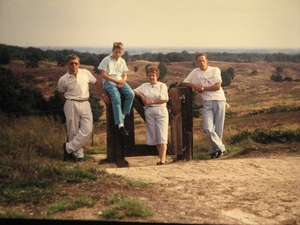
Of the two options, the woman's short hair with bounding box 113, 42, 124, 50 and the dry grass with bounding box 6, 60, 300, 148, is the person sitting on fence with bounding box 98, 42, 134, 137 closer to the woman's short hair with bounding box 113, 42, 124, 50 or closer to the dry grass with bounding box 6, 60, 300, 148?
the woman's short hair with bounding box 113, 42, 124, 50

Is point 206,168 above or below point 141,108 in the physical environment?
below

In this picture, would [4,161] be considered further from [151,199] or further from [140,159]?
[140,159]

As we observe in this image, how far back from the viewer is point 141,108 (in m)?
8.40

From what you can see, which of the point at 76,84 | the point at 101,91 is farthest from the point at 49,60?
the point at 101,91

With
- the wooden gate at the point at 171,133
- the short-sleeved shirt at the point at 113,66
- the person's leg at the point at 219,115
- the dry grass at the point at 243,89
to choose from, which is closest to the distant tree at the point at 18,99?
the dry grass at the point at 243,89

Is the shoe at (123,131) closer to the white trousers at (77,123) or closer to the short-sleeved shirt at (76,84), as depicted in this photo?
the white trousers at (77,123)

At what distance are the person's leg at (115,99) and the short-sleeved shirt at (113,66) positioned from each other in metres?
0.09

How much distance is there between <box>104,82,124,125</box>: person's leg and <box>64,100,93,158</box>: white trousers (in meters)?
0.44

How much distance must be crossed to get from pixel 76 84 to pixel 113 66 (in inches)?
25.6

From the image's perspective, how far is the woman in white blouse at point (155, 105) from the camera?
8227 mm

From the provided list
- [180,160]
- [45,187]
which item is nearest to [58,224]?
[45,187]

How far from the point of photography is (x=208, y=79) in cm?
861

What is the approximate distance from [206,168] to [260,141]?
3.15 meters

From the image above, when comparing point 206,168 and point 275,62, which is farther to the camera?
Result: point 275,62
